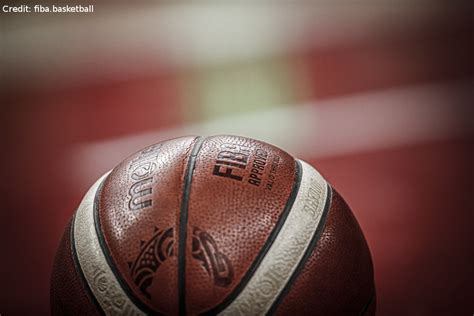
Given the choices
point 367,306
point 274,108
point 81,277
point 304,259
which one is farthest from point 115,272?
point 274,108

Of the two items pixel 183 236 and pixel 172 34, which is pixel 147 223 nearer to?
pixel 183 236

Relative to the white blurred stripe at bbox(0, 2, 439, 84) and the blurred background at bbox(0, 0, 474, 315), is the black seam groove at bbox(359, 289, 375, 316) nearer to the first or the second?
the blurred background at bbox(0, 0, 474, 315)

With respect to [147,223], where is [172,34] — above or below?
above

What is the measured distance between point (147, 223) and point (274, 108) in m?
1.94

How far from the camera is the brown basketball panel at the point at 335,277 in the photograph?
1238 millimetres

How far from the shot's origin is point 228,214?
1.25 meters

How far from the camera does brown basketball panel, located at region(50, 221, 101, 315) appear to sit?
127 cm

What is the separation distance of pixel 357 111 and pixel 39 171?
1.36 metres

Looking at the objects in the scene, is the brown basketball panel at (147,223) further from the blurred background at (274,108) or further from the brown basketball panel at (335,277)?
the blurred background at (274,108)

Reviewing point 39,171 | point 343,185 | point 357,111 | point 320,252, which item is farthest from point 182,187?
point 357,111

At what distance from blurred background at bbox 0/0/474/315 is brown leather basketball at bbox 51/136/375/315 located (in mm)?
611

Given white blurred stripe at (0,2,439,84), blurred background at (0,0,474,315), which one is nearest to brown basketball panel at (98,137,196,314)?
blurred background at (0,0,474,315)

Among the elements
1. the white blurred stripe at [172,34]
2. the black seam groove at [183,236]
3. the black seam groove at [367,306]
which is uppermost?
the white blurred stripe at [172,34]

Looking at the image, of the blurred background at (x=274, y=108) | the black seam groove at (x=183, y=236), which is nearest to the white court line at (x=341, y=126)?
the blurred background at (x=274, y=108)
